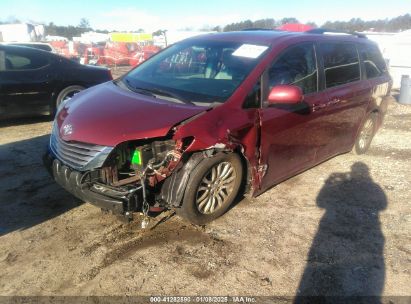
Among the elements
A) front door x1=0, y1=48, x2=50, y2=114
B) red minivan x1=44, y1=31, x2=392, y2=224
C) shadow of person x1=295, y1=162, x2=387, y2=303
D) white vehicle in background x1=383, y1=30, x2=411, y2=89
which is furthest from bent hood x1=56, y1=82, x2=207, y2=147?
white vehicle in background x1=383, y1=30, x2=411, y2=89

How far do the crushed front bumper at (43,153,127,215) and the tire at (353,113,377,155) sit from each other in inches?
151

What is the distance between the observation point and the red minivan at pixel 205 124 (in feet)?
9.87

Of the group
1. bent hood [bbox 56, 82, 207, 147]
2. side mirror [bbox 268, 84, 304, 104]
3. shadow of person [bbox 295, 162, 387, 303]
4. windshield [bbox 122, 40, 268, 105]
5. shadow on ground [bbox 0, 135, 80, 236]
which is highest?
windshield [bbox 122, 40, 268, 105]

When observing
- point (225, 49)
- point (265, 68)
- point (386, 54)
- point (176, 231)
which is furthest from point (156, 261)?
point (386, 54)

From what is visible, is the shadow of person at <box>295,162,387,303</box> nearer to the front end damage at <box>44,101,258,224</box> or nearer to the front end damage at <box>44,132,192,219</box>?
the front end damage at <box>44,101,258,224</box>

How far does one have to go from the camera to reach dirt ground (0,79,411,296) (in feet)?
8.94

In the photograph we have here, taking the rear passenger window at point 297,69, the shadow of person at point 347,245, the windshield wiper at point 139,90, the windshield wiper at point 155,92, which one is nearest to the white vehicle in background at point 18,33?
the windshield wiper at point 139,90

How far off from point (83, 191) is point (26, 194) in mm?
A: 1362

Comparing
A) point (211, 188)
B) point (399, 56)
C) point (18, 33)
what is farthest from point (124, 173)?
point (18, 33)

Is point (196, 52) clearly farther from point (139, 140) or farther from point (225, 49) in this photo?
point (139, 140)

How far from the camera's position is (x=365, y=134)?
561 centimetres

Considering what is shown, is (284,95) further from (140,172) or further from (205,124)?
(140,172)

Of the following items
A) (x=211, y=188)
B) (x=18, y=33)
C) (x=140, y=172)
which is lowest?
(x=211, y=188)

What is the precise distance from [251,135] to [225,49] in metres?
1.10
